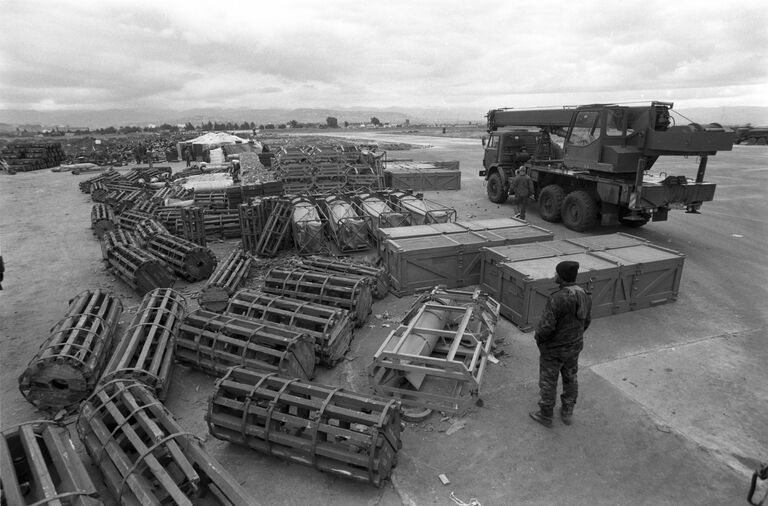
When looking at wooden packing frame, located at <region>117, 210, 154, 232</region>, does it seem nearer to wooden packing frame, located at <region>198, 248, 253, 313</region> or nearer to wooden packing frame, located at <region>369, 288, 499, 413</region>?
wooden packing frame, located at <region>198, 248, 253, 313</region>

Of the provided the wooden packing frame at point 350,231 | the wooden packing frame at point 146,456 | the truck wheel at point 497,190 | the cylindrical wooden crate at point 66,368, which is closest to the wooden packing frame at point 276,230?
the wooden packing frame at point 350,231

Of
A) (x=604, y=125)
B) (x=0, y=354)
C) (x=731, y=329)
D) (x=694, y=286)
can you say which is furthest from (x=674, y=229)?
(x=0, y=354)

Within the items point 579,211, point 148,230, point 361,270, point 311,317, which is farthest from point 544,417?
point 148,230

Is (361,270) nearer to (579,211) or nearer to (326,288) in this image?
(326,288)

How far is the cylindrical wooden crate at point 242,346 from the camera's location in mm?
5102

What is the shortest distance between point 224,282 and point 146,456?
503cm

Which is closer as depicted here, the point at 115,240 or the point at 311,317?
the point at 311,317

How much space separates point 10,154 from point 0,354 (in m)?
37.9

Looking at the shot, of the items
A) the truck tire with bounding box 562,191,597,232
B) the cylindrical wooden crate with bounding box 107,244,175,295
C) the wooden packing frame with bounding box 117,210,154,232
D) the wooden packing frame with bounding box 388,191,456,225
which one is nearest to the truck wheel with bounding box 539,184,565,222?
the truck tire with bounding box 562,191,597,232

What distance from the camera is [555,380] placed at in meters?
4.60

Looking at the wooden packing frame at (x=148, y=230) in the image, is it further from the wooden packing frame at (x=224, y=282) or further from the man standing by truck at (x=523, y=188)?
the man standing by truck at (x=523, y=188)

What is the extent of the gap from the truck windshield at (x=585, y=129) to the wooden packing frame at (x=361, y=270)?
23.8 feet

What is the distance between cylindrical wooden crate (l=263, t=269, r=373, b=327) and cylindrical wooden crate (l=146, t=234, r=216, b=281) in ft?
7.81

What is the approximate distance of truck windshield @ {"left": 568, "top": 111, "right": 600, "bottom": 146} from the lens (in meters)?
11.2
